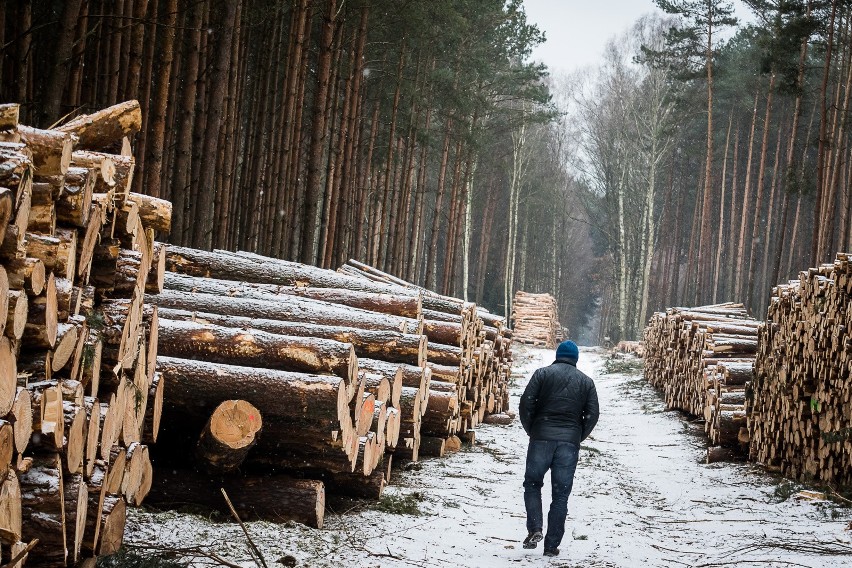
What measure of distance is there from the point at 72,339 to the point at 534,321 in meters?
33.7

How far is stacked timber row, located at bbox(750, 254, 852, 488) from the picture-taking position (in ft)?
28.4

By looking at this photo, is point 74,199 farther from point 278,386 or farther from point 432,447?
point 432,447

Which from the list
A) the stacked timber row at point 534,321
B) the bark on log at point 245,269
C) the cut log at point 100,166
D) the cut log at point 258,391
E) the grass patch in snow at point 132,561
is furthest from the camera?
the stacked timber row at point 534,321

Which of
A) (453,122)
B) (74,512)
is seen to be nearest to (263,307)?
(74,512)

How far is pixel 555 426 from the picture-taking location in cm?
722

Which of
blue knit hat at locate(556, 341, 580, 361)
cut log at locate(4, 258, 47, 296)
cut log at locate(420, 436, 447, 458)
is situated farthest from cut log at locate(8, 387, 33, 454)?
cut log at locate(420, 436, 447, 458)

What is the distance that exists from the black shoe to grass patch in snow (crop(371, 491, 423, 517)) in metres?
1.11

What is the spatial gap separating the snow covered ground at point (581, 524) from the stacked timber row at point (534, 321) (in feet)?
82.6

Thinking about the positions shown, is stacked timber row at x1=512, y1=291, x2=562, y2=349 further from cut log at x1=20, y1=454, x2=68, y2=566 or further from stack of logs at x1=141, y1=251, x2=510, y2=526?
cut log at x1=20, y1=454, x2=68, y2=566

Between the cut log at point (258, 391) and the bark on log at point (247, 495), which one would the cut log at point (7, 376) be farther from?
the bark on log at point (247, 495)

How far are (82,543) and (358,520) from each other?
110 inches

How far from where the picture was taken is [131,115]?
5.89m

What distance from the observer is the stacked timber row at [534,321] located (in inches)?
1467

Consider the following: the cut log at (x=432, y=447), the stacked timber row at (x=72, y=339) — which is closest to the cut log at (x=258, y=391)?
the stacked timber row at (x=72, y=339)
